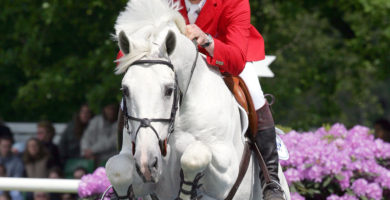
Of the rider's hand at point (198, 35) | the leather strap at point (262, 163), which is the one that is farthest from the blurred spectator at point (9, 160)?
the rider's hand at point (198, 35)

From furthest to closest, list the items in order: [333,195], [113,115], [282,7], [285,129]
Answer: [282,7] < [113,115] < [285,129] < [333,195]

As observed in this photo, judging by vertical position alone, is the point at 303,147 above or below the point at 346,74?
above

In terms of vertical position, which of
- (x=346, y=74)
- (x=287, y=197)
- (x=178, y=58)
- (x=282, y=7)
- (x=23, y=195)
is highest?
(x=178, y=58)

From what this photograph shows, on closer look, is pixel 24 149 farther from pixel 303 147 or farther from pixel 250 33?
pixel 250 33

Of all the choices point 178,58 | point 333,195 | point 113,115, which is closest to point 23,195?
point 113,115

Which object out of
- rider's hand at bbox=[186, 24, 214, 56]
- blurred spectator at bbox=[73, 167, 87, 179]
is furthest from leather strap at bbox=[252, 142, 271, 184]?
blurred spectator at bbox=[73, 167, 87, 179]

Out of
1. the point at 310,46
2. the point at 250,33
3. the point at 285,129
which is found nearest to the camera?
the point at 250,33

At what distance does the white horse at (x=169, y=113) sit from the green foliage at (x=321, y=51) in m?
6.42

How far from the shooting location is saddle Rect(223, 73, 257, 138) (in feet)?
17.2

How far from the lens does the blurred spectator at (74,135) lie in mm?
10477

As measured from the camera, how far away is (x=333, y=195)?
6.80 m

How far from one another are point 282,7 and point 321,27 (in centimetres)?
270

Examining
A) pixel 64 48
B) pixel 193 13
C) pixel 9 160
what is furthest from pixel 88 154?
pixel 193 13

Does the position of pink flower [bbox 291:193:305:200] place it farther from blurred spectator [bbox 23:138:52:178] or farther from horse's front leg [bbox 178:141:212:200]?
blurred spectator [bbox 23:138:52:178]
